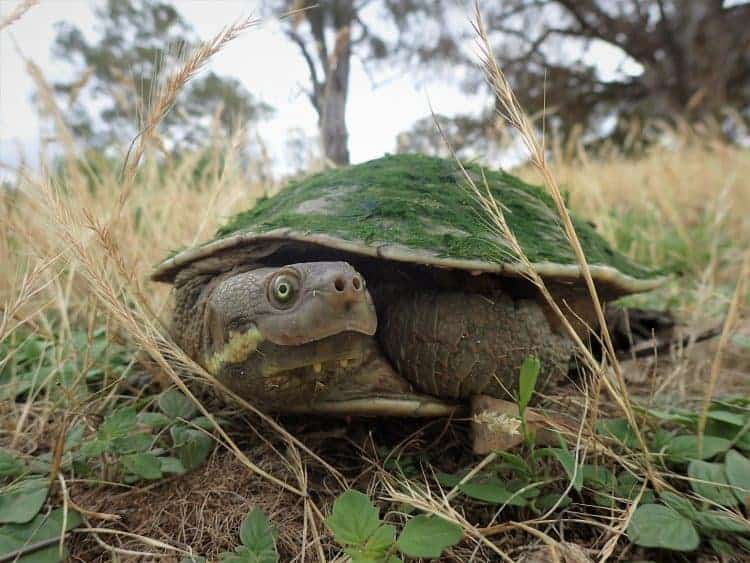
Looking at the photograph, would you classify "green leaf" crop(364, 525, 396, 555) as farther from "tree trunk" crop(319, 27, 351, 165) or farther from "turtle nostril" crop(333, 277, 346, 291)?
"tree trunk" crop(319, 27, 351, 165)

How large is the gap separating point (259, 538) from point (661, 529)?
2.63ft

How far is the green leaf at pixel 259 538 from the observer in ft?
3.10

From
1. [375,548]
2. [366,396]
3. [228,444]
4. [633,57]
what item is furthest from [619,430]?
[633,57]

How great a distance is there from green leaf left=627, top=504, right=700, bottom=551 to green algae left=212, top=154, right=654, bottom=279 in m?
0.64

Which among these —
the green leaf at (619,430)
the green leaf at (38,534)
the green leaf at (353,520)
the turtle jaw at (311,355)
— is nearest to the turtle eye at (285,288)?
the turtle jaw at (311,355)

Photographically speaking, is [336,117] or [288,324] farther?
[336,117]

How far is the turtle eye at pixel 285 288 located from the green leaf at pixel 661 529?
0.85 m

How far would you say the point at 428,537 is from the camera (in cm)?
86

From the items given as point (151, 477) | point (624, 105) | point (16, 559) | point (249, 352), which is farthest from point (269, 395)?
point (624, 105)

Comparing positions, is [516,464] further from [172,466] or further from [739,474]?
[172,466]

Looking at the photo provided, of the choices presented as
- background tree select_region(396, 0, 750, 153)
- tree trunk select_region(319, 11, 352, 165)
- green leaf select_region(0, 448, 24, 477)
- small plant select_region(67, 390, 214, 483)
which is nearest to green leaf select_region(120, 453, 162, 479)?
small plant select_region(67, 390, 214, 483)

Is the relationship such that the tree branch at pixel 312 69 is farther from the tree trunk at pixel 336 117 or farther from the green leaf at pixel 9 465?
the green leaf at pixel 9 465

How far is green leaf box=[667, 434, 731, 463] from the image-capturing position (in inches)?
46.0

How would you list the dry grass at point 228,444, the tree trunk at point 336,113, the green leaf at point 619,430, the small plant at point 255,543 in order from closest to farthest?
the small plant at point 255,543
the dry grass at point 228,444
the green leaf at point 619,430
the tree trunk at point 336,113
